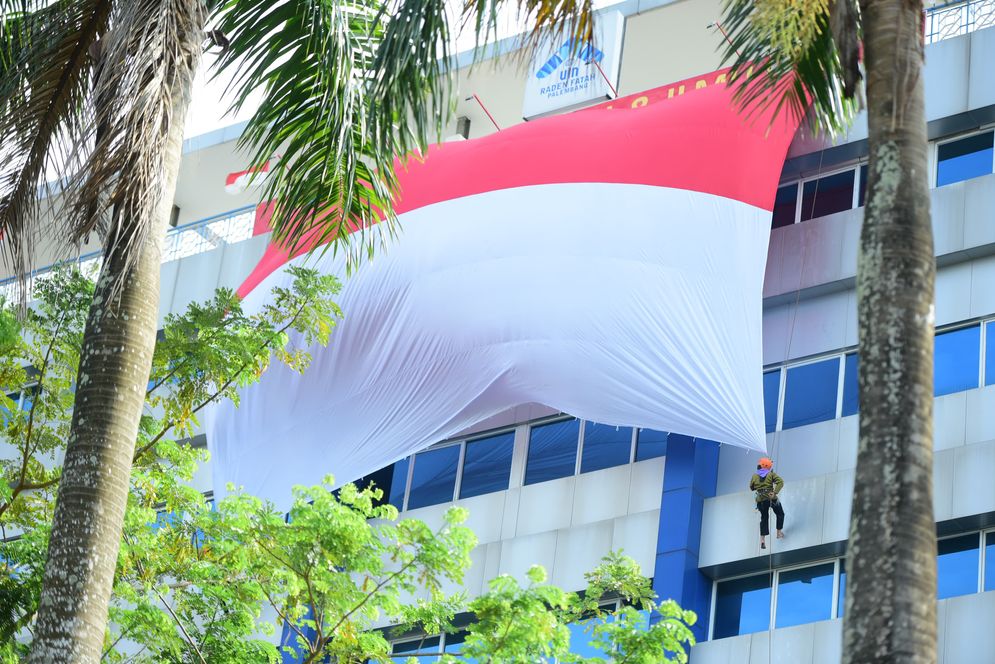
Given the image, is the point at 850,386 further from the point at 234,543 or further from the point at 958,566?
the point at 234,543

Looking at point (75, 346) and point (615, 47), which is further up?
point (615, 47)

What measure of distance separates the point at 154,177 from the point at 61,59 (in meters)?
1.83

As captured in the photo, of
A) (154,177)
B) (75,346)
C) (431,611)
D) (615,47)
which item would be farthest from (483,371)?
(154,177)

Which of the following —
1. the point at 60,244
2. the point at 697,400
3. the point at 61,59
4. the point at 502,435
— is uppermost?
the point at 502,435

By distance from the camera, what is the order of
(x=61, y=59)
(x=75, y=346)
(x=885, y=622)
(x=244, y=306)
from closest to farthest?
1. (x=885, y=622)
2. (x=61, y=59)
3. (x=75, y=346)
4. (x=244, y=306)

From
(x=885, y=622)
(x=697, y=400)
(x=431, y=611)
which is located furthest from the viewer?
(x=697, y=400)

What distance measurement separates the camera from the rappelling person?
2319cm

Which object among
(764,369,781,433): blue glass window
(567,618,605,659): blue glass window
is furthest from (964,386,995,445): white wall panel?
(567,618,605,659): blue glass window

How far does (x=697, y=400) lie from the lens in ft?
71.6

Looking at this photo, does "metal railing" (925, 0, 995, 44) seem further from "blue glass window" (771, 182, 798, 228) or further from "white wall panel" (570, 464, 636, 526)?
"white wall panel" (570, 464, 636, 526)

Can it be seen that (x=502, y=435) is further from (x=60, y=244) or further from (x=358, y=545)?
(x=60, y=244)

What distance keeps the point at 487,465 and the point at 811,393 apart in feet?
19.8

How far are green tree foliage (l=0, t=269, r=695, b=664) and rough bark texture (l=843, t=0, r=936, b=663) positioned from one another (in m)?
8.47

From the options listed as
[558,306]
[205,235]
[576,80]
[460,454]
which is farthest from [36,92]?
[205,235]
